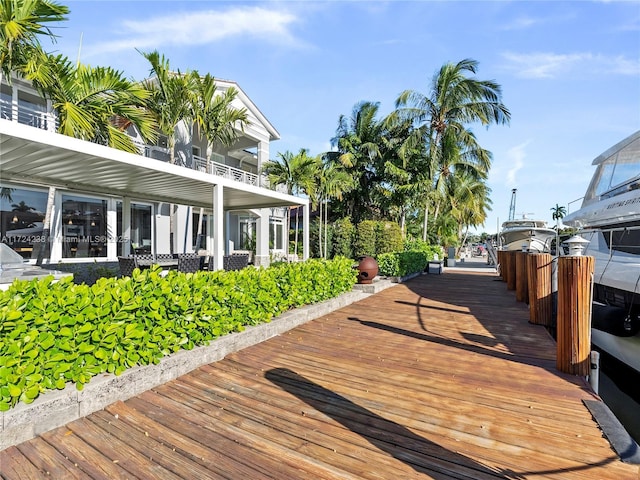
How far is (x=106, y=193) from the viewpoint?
8305 mm

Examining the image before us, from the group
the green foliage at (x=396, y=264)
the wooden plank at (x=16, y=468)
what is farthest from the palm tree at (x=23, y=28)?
the green foliage at (x=396, y=264)

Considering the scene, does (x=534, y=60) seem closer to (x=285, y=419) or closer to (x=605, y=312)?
(x=605, y=312)

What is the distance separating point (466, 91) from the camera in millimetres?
17234

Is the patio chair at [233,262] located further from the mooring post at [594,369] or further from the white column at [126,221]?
the mooring post at [594,369]

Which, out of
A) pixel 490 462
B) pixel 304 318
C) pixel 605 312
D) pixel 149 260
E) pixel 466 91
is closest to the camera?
pixel 490 462

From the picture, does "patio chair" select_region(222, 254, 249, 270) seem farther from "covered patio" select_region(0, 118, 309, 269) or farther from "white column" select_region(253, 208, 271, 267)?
"white column" select_region(253, 208, 271, 267)

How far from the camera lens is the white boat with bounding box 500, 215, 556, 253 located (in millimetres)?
14502

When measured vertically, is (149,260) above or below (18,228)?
below

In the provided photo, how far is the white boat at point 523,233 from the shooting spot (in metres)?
14.5

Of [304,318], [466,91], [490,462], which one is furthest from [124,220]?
[466,91]

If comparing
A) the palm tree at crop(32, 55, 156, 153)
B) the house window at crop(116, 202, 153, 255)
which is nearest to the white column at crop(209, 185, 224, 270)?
the palm tree at crop(32, 55, 156, 153)

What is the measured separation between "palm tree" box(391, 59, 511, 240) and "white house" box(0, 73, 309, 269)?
8600mm

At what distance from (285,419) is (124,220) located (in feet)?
27.9

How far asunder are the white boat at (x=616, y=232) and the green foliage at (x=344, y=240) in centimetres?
1169
